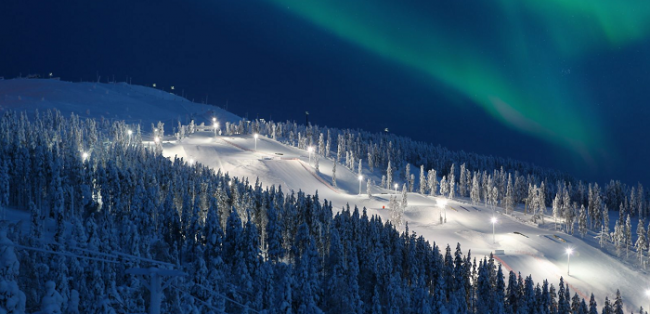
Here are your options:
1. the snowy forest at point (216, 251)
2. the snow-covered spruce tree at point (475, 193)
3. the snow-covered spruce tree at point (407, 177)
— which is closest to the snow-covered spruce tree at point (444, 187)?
the snow-covered spruce tree at point (475, 193)

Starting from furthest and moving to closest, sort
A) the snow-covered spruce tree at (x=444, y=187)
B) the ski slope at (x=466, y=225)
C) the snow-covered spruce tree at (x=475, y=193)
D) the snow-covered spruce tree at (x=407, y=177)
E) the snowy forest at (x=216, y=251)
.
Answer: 1. the snow-covered spruce tree at (x=407, y=177)
2. the snow-covered spruce tree at (x=444, y=187)
3. the snow-covered spruce tree at (x=475, y=193)
4. the ski slope at (x=466, y=225)
5. the snowy forest at (x=216, y=251)

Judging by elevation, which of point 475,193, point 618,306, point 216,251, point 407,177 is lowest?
point 618,306

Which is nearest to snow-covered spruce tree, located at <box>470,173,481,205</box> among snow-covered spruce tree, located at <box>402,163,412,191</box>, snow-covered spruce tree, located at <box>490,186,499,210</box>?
snow-covered spruce tree, located at <box>490,186,499,210</box>

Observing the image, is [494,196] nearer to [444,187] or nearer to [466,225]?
[444,187]

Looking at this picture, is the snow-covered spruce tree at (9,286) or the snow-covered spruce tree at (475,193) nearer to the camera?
the snow-covered spruce tree at (9,286)

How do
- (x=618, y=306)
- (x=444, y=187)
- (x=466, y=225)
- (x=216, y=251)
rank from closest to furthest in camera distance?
(x=216, y=251)
(x=618, y=306)
(x=466, y=225)
(x=444, y=187)

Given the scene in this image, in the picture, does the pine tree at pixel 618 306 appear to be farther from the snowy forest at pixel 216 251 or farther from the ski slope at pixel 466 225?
the ski slope at pixel 466 225

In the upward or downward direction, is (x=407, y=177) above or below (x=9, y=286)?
above

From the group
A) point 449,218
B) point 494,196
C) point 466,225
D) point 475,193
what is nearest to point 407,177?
point 475,193
